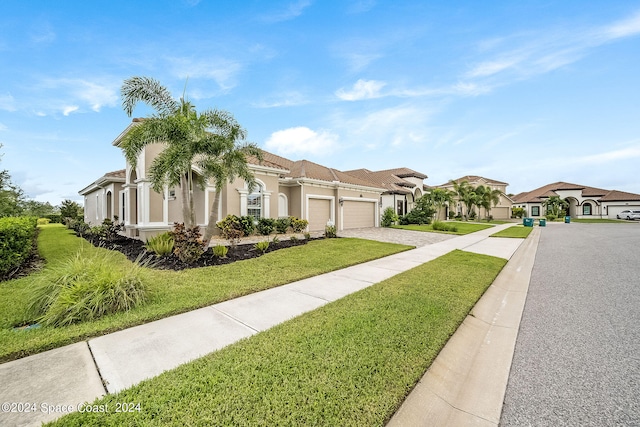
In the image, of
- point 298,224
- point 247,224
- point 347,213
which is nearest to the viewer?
point 247,224

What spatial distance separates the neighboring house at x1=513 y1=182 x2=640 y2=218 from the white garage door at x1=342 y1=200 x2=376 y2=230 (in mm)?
41932

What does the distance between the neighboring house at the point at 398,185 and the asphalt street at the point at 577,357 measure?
19.9 meters

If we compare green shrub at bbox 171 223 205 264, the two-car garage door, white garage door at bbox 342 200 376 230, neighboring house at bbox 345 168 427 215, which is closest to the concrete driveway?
the two-car garage door

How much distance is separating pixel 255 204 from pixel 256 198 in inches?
14.1

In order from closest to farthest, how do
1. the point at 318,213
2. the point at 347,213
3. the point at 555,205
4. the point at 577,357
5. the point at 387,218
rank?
the point at 577,357 < the point at 318,213 < the point at 347,213 < the point at 387,218 < the point at 555,205

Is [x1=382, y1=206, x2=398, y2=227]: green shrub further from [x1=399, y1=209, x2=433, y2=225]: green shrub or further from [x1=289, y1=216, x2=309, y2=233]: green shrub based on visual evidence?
[x1=289, y1=216, x2=309, y2=233]: green shrub

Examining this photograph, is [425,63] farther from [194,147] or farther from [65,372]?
[65,372]

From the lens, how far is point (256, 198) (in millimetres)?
15305

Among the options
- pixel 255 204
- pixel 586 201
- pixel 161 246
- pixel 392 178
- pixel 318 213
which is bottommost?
pixel 161 246


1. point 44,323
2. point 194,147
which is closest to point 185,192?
point 194,147

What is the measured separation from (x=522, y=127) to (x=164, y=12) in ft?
65.2

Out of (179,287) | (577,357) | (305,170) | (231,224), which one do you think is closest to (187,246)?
(179,287)

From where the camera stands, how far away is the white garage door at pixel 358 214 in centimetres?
1972

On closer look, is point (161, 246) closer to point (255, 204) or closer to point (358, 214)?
point (255, 204)
